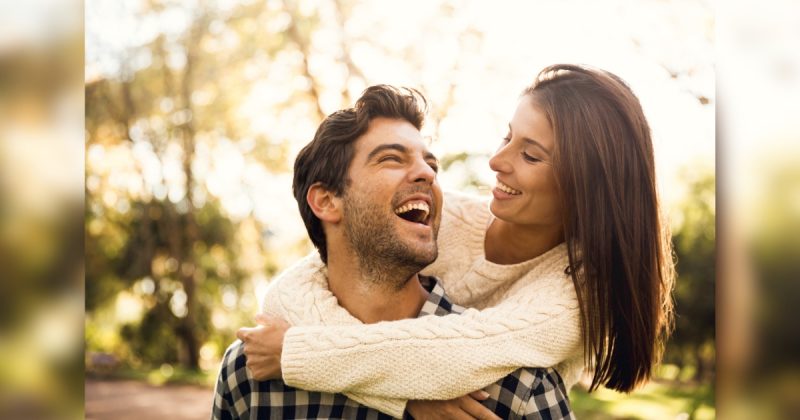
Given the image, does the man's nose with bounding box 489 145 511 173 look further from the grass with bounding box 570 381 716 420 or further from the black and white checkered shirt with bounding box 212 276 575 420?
the grass with bounding box 570 381 716 420

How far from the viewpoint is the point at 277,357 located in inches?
83.2

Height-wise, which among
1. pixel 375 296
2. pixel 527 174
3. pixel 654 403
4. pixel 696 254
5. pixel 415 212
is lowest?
pixel 654 403

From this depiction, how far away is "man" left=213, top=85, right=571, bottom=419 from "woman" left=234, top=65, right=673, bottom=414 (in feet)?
0.34

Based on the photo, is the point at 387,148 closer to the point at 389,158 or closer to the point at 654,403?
the point at 389,158

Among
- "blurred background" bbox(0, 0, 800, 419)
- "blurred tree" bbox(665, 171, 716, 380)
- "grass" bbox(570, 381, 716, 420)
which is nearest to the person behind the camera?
"blurred background" bbox(0, 0, 800, 419)

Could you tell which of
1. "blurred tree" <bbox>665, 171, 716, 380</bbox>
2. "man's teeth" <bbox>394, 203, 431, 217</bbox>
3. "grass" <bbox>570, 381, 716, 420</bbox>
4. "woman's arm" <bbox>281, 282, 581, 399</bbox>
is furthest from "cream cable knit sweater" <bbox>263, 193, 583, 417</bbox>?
"blurred tree" <bbox>665, 171, 716, 380</bbox>

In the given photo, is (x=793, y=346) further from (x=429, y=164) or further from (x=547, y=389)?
(x=429, y=164)

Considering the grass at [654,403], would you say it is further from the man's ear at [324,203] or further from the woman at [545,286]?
the man's ear at [324,203]

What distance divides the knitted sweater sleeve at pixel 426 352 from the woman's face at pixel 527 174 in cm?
36

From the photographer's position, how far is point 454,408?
6.75 ft

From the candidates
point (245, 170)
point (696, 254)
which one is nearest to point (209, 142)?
point (245, 170)

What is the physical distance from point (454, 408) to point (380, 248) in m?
0.52

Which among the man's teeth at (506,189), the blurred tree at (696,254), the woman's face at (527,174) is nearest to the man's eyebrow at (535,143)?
the woman's face at (527,174)

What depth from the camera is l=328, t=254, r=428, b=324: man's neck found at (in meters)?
2.37
